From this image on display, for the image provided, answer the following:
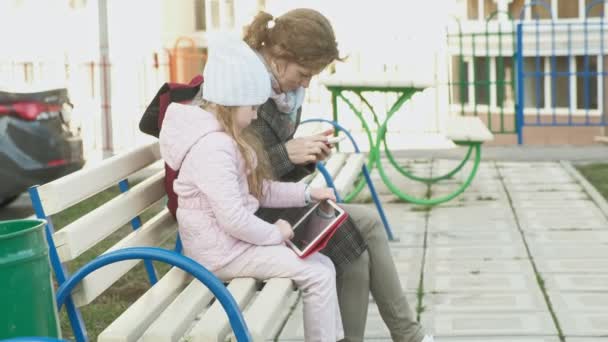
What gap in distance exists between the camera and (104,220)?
3.74 metres

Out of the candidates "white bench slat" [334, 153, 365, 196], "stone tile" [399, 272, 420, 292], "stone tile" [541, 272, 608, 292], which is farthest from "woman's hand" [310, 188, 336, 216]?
"stone tile" [541, 272, 608, 292]

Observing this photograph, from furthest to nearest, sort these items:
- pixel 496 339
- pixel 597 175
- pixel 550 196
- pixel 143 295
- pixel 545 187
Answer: pixel 597 175
pixel 545 187
pixel 550 196
pixel 496 339
pixel 143 295

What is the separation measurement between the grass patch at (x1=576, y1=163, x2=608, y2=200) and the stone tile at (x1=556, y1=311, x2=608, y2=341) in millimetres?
3349

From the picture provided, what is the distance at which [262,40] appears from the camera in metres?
4.21

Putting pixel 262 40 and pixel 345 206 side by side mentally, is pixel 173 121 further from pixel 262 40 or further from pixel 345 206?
pixel 345 206

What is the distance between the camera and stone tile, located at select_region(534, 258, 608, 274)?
6.07m

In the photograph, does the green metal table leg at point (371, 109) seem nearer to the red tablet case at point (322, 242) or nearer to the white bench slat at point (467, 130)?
the white bench slat at point (467, 130)

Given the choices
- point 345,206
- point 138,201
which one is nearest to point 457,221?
point 345,206

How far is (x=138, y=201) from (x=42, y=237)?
107 centimetres

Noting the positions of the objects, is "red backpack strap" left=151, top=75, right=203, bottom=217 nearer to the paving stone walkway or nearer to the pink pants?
the pink pants

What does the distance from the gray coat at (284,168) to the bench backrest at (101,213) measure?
0.39 m

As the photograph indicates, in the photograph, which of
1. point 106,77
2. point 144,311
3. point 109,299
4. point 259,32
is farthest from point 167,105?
point 106,77

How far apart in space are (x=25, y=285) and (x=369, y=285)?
1.69 metres

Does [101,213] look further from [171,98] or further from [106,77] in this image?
[106,77]
